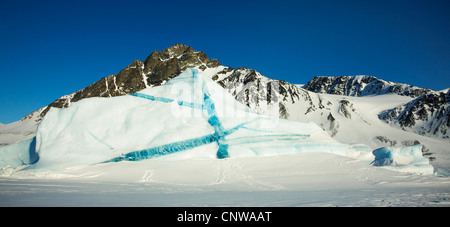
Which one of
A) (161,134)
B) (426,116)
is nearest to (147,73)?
(426,116)

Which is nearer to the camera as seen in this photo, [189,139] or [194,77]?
[189,139]

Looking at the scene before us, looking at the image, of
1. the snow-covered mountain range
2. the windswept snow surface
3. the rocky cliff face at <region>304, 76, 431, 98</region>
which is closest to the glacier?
the windswept snow surface

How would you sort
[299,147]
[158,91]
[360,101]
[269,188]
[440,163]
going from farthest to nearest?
[360,101], [440,163], [158,91], [299,147], [269,188]

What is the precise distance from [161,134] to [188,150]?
1.55 meters

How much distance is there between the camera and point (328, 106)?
60344 mm

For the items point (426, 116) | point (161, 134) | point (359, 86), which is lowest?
point (161, 134)

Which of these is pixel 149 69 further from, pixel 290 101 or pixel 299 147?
pixel 299 147

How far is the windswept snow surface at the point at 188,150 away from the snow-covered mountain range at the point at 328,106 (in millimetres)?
31968

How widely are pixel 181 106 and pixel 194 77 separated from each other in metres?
2.83

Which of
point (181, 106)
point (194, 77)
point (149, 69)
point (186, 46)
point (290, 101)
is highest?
point (186, 46)

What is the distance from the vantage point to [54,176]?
9.28 meters

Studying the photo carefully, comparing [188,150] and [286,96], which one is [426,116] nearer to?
[286,96]

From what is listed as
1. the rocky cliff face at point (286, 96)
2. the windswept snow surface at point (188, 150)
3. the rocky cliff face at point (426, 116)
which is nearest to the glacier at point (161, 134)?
the windswept snow surface at point (188, 150)
